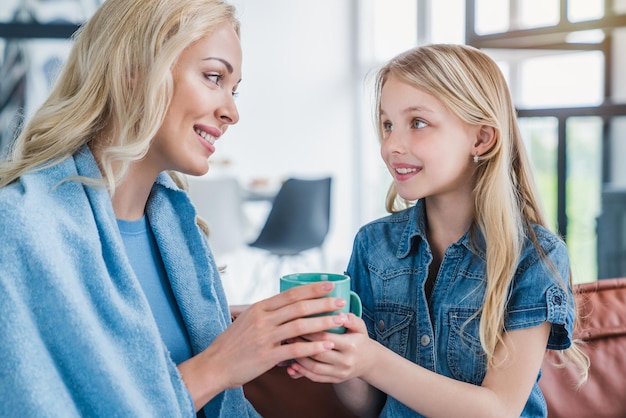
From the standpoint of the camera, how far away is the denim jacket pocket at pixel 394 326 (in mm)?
1271

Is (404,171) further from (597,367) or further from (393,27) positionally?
(393,27)

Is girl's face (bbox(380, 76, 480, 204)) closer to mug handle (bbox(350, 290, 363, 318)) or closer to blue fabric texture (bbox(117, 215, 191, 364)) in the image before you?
mug handle (bbox(350, 290, 363, 318))

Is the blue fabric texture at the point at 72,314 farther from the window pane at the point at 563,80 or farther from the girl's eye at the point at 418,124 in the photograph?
the window pane at the point at 563,80

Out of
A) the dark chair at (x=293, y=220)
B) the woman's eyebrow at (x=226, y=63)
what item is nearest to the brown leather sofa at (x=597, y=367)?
the woman's eyebrow at (x=226, y=63)

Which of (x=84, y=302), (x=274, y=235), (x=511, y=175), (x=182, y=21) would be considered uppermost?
(x=182, y=21)

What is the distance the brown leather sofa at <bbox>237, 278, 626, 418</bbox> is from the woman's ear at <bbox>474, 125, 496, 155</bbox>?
433 millimetres

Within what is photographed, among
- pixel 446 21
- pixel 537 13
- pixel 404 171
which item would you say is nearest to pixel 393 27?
pixel 446 21

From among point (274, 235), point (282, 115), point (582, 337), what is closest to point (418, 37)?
point (282, 115)

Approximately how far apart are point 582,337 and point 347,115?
5253 mm

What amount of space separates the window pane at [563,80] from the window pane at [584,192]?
131mm

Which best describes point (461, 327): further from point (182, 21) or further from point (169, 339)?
point (182, 21)

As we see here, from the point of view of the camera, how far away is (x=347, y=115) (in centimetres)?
655

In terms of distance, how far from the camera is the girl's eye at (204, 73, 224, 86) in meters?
1.13

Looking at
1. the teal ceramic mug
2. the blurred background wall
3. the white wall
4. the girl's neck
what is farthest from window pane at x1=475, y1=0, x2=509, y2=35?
the white wall
